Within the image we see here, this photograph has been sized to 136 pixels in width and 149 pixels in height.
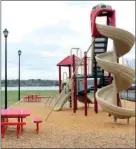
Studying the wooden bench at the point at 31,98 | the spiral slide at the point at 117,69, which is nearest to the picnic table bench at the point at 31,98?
the wooden bench at the point at 31,98

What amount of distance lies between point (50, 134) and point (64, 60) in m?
13.0

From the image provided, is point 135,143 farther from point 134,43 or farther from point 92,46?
point 92,46

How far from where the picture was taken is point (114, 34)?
460 inches

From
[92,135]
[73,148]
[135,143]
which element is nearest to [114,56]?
[92,135]

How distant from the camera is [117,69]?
11.5 metres

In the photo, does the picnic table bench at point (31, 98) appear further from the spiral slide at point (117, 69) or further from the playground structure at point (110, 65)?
the spiral slide at point (117, 69)

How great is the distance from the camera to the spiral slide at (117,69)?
11328 mm

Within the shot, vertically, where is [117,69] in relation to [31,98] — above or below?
above

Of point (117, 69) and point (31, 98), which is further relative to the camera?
point (31, 98)

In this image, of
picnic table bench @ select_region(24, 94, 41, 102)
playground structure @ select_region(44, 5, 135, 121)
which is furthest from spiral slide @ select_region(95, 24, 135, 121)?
picnic table bench @ select_region(24, 94, 41, 102)

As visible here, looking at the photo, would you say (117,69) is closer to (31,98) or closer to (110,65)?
(110,65)

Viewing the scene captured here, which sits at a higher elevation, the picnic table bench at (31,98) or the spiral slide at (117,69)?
the spiral slide at (117,69)

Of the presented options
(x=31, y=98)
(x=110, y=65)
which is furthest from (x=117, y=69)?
(x=31, y=98)

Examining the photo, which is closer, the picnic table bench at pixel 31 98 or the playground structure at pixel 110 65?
the playground structure at pixel 110 65
